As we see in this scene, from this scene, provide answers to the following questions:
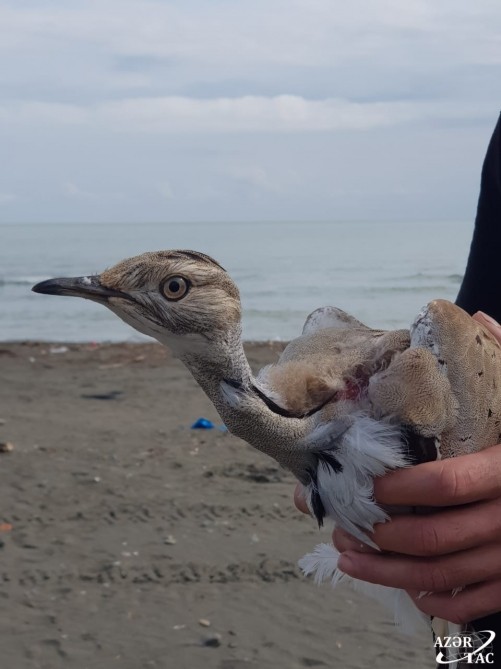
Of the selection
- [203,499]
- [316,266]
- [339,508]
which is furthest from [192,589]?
[316,266]

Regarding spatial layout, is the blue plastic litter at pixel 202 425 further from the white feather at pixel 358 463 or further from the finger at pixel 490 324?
the white feather at pixel 358 463

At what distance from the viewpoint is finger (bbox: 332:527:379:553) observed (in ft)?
8.68

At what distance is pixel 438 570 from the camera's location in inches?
96.4

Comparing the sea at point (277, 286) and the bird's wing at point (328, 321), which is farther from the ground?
the bird's wing at point (328, 321)

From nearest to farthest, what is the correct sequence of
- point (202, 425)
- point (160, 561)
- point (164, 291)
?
point (164, 291) → point (160, 561) → point (202, 425)

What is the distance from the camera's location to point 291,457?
8.34 ft

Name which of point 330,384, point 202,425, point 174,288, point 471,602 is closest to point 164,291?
point 174,288

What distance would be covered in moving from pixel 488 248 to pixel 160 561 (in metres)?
4.29

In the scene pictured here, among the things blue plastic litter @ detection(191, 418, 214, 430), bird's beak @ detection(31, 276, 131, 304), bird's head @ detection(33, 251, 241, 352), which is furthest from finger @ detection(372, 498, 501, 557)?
blue plastic litter @ detection(191, 418, 214, 430)

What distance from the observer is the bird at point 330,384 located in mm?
2311

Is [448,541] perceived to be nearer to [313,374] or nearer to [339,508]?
[339,508]

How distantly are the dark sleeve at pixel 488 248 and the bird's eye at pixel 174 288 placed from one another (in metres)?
1.25

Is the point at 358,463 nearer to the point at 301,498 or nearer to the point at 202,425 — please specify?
the point at 301,498

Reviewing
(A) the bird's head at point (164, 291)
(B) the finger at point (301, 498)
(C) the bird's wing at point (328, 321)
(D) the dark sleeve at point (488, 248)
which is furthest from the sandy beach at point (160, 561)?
(A) the bird's head at point (164, 291)
